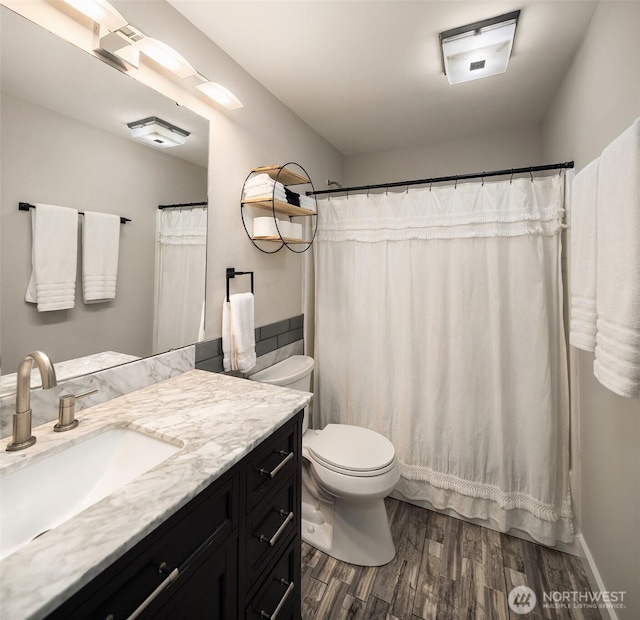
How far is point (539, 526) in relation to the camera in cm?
165

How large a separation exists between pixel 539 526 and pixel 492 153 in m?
2.52

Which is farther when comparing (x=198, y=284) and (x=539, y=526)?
(x=539, y=526)

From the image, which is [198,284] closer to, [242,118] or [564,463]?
[242,118]

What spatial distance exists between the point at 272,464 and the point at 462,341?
1.31m

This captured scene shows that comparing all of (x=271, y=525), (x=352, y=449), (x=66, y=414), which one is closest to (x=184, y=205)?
(x=66, y=414)

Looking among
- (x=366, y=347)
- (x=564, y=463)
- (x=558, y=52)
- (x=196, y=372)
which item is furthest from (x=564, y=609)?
(x=558, y=52)

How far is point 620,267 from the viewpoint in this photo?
875 millimetres

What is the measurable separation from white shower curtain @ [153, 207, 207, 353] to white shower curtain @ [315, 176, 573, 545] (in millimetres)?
962

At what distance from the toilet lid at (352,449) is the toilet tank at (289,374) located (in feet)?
0.64

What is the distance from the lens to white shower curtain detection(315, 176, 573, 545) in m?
1.66

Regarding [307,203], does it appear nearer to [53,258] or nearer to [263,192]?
[263,192]

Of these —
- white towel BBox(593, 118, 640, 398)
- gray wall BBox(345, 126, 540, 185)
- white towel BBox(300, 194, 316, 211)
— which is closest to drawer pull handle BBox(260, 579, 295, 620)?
white towel BBox(593, 118, 640, 398)

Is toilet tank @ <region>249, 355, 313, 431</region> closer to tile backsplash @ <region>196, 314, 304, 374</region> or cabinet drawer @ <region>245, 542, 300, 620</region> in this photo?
tile backsplash @ <region>196, 314, 304, 374</region>

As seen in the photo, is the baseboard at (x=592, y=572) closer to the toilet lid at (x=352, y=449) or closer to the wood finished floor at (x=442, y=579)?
the wood finished floor at (x=442, y=579)
